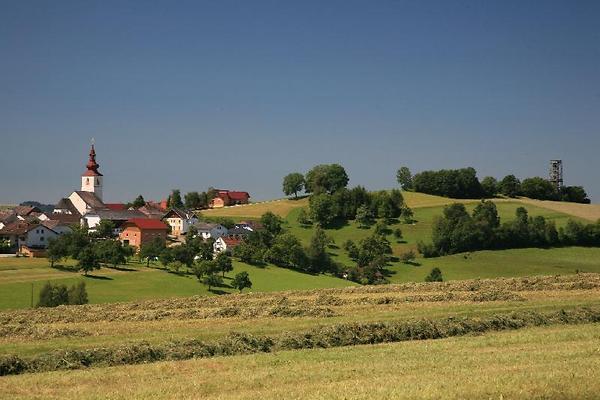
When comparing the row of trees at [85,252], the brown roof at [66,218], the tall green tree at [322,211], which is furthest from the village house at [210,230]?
the row of trees at [85,252]

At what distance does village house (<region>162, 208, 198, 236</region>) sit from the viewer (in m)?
134

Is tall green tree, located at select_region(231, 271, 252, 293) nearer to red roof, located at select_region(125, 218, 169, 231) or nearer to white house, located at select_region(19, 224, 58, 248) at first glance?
white house, located at select_region(19, 224, 58, 248)

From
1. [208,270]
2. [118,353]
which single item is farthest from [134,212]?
[118,353]

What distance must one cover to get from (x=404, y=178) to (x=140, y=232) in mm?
78002

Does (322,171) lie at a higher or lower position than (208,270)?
higher

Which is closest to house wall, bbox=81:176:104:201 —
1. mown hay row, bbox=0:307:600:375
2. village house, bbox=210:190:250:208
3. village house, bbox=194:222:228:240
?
village house, bbox=210:190:250:208

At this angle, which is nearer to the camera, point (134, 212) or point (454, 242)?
point (454, 242)

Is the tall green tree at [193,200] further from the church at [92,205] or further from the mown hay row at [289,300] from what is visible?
the mown hay row at [289,300]

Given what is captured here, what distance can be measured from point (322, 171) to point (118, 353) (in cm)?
14473

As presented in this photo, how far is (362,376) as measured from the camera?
18.5 m

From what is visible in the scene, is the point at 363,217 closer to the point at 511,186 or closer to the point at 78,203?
the point at 511,186

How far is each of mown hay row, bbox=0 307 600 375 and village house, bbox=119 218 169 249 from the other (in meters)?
90.6

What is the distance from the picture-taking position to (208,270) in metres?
80.1

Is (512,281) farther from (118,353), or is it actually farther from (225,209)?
(225,209)
